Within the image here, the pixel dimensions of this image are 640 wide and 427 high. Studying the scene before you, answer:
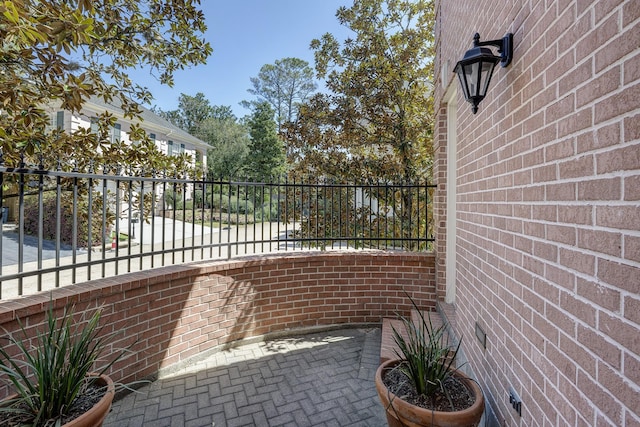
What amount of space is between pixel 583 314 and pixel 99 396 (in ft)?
8.85

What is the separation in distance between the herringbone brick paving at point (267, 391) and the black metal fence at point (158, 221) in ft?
4.04

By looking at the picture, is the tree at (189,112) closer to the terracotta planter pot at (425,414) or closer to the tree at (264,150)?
the tree at (264,150)

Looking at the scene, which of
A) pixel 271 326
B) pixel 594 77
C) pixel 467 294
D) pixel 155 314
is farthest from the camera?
pixel 271 326

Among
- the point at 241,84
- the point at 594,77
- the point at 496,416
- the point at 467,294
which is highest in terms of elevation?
the point at 241,84

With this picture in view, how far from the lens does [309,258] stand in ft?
14.7

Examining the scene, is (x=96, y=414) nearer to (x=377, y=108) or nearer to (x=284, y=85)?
(x=377, y=108)

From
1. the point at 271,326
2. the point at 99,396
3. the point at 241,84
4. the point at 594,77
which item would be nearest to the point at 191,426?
the point at 99,396

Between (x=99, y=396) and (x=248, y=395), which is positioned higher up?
A: (x=99, y=396)

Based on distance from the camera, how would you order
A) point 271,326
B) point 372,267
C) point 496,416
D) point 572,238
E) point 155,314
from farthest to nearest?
point 372,267 → point 271,326 → point 155,314 → point 496,416 → point 572,238

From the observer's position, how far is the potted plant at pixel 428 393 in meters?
1.89

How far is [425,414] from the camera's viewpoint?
6.22ft

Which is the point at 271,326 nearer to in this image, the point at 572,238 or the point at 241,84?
the point at 572,238

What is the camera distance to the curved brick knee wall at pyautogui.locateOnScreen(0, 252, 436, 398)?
2.91m

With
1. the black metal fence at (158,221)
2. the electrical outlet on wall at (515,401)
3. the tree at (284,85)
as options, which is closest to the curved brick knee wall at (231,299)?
the black metal fence at (158,221)
